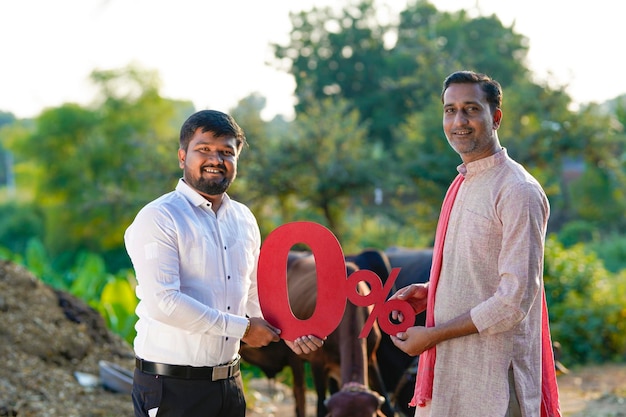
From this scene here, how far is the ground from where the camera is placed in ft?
20.9

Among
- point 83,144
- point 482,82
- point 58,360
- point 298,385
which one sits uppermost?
point 83,144

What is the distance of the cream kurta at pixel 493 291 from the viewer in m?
3.01

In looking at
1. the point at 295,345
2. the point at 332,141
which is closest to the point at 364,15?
the point at 332,141

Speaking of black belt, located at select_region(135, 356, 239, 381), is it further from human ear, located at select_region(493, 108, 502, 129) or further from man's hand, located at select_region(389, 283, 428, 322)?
human ear, located at select_region(493, 108, 502, 129)

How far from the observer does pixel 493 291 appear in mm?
3146

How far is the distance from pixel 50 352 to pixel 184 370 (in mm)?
4130

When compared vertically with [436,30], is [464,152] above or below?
below

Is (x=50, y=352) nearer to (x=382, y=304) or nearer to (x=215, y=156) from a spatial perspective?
(x=215, y=156)

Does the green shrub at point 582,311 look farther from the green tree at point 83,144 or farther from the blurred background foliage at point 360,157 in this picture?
the green tree at point 83,144

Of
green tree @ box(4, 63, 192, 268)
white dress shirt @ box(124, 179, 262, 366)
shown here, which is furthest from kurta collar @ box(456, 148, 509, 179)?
green tree @ box(4, 63, 192, 268)

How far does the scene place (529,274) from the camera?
2996 millimetres

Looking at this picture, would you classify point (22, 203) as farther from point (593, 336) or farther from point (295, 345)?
point (295, 345)

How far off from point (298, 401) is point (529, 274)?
4838 mm

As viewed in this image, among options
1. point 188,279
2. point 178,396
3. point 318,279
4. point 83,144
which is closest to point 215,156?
point 188,279
